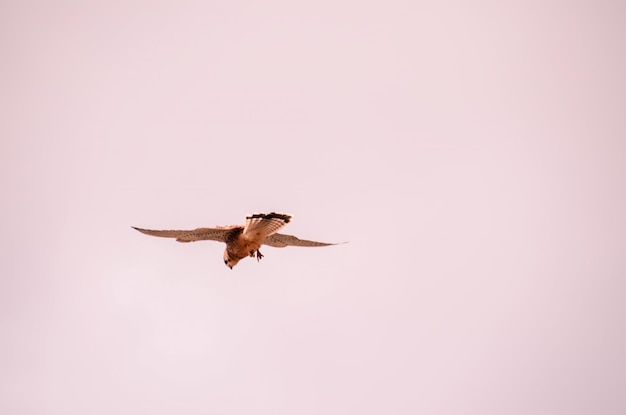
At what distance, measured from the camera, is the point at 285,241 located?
23.0 meters

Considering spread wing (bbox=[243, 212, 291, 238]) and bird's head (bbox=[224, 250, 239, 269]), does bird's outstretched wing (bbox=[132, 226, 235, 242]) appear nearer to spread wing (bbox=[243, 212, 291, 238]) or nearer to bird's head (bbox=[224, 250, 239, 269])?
bird's head (bbox=[224, 250, 239, 269])

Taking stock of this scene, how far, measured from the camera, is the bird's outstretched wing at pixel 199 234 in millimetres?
20083

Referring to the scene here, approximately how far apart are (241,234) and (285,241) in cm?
257

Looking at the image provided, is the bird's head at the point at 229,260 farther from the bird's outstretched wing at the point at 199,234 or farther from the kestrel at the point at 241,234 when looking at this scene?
the bird's outstretched wing at the point at 199,234

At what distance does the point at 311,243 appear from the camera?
23.3 metres

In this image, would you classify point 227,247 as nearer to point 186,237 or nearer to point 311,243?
point 186,237

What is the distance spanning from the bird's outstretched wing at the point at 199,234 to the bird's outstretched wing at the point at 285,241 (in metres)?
1.62

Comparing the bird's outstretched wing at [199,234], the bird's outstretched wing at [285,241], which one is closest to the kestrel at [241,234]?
the bird's outstretched wing at [199,234]

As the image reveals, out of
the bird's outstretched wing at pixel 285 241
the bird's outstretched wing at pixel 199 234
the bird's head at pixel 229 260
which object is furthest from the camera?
the bird's outstretched wing at pixel 285 241

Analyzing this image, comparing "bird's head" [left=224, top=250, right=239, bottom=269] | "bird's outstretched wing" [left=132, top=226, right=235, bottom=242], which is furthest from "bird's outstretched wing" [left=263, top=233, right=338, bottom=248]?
"bird's outstretched wing" [left=132, top=226, right=235, bottom=242]

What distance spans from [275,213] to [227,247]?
2062 mm

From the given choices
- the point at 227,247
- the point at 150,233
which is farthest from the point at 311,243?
the point at 150,233

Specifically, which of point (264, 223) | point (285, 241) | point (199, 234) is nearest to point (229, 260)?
point (199, 234)

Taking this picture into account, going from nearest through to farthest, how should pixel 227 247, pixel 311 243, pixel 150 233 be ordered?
Answer: pixel 150 233
pixel 227 247
pixel 311 243
